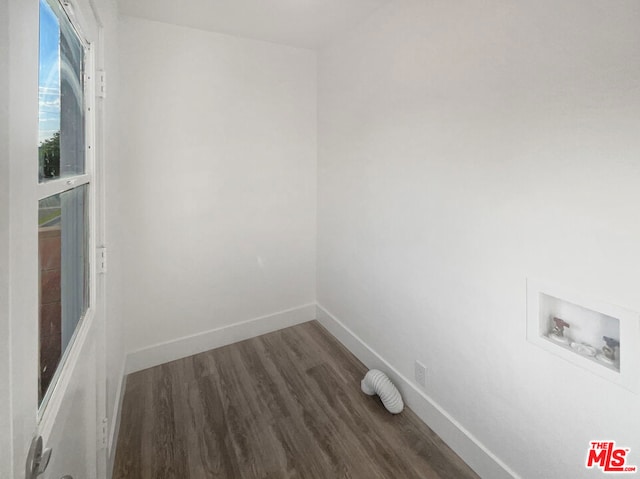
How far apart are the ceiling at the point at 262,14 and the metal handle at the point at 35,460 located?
236 centimetres

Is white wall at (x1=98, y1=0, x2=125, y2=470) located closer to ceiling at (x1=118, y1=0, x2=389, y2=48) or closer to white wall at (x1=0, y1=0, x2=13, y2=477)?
ceiling at (x1=118, y1=0, x2=389, y2=48)

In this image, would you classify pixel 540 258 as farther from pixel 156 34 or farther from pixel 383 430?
pixel 156 34

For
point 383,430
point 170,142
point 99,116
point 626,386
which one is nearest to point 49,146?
point 99,116

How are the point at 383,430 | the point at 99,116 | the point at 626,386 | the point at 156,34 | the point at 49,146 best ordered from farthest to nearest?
A: the point at 156,34, the point at 383,430, the point at 99,116, the point at 626,386, the point at 49,146

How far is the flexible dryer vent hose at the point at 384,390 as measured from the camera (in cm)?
194

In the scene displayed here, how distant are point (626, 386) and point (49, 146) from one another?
75.5 inches

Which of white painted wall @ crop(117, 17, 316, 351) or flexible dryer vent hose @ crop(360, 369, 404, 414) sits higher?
white painted wall @ crop(117, 17, 316, 351)

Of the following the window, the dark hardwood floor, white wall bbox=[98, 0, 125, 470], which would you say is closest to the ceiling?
white wall bbox=[98, 0, 125, 470]

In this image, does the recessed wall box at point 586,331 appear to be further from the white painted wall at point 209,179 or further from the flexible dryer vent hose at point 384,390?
the white painted wall at point 209,179

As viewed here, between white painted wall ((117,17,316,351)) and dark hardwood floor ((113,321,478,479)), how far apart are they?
1.63 feet

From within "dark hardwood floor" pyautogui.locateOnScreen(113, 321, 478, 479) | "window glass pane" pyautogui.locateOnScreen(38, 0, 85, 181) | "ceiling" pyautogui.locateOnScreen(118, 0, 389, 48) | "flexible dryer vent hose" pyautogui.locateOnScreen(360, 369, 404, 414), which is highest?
"ceiling" pyautogui.locateOnScreen(118, 0, 389, 48)

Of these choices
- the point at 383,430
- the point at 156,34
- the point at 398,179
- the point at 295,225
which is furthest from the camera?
the point at 295,225

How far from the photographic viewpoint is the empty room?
0.94m

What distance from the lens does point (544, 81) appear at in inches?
47.9
